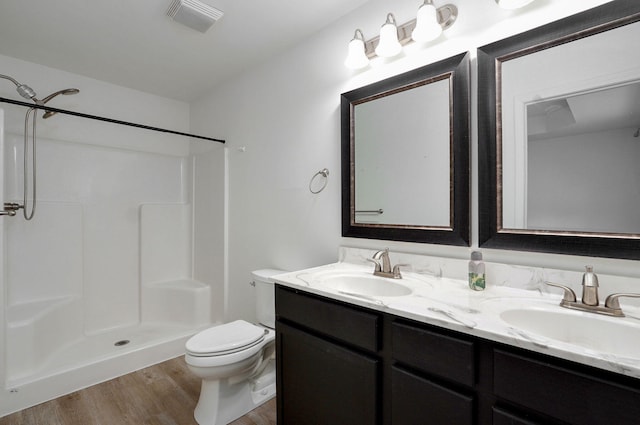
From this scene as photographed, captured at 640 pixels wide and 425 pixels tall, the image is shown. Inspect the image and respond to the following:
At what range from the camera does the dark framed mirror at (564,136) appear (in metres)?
1.00

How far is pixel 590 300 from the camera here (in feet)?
3.17

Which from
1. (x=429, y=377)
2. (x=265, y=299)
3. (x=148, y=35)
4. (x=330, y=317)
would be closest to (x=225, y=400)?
(x=265, y=299)

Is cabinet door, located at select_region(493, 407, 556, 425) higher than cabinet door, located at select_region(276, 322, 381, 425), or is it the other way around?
cabinet door, located at select_region(493, 407, 556, 425)

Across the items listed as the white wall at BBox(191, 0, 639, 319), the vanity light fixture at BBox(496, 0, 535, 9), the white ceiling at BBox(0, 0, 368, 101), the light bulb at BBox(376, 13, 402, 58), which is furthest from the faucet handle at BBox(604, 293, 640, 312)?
the white ceiling at BBox(0, 0, 368, 101)

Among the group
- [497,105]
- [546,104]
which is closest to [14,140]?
[497,105]

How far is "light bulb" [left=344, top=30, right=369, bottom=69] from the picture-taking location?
1.65 meters

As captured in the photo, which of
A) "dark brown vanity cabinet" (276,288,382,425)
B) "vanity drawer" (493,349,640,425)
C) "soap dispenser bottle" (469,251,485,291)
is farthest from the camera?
"soap dispenser bottle" (469,251,485,291)

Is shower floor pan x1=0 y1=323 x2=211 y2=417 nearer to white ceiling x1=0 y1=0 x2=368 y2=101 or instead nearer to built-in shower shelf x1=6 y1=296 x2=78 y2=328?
built-in shower shelf x1=6 y1=296 x2=78 y2=328

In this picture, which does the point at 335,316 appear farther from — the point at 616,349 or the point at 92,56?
the point at 92,56

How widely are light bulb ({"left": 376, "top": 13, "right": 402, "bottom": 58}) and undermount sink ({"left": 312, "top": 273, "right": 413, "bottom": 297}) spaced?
1127 millimetres

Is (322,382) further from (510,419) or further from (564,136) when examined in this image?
(564,136)

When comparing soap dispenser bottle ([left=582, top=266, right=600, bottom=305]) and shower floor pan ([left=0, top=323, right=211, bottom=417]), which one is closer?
soap dispenser bottle ([left=582, top=266, right=600, bottom=305])

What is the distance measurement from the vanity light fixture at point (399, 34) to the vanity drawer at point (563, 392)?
4.38 feet

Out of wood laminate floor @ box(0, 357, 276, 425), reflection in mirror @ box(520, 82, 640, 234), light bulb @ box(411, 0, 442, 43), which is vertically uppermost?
light bulb @ box(411, 0, 442, 43)
